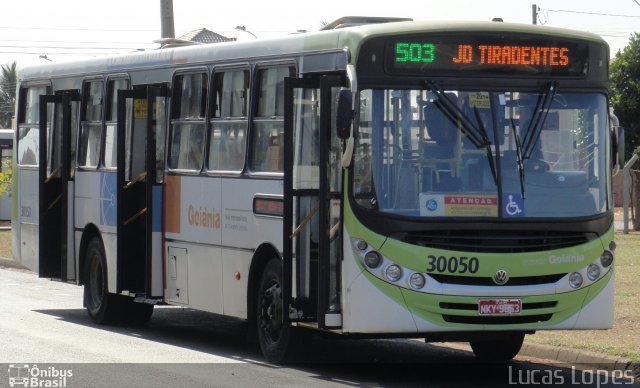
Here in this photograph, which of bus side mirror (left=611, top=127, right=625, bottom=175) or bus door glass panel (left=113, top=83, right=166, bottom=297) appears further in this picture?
bus door glass panel (left=113, top=83, right=166, bottom=297)

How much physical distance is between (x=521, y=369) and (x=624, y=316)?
3.32 m

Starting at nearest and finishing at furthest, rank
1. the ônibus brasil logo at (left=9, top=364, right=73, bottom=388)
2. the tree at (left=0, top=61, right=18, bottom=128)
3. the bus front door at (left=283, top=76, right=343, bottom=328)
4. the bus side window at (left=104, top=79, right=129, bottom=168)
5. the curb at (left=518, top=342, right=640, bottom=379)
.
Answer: the ônibus brasil logo at (left=9, top=364, right=73, bottom=388) → the bus front door at (left=283, top=76, right=343, bottom=328) → the curb at (left=518, top=342, right=640, bottom=379) → the bus side window at (left=104, top=79, right=129, bottom=168) → the tree at (left=0, top=61, right=18, bottom=128)

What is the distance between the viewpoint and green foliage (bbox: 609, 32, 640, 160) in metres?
41.7

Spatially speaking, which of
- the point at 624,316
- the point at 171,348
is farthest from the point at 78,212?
the point at 624,316

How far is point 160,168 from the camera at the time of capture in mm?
15758

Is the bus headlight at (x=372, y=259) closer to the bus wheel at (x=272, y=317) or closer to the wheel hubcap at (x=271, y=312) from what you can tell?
the bus wheel at (x=272, y=317)

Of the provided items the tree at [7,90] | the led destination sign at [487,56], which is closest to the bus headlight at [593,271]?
the led destination sign at [487,56]

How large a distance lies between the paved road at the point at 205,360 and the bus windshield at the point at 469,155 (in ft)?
5.03

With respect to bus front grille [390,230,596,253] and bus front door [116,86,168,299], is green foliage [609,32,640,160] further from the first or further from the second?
bus front grille [390,230,596,253]

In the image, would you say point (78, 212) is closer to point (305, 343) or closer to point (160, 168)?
point (160, 168)

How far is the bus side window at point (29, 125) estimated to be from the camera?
1891 cm

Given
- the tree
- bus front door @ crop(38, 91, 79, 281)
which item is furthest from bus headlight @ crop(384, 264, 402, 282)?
the tree

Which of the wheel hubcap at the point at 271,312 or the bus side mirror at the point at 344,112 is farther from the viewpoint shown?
the wheel hubcap at the point at 271,312

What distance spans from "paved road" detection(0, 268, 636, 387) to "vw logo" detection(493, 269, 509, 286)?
95cm
